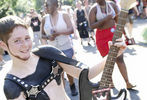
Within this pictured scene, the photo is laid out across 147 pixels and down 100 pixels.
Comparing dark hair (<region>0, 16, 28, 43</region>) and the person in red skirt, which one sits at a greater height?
dark hair (<region>0, 16, 28, 43</region>)

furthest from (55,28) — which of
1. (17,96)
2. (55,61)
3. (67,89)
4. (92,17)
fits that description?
(17,96)

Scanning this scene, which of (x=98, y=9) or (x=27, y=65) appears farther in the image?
(x=98, y=9)

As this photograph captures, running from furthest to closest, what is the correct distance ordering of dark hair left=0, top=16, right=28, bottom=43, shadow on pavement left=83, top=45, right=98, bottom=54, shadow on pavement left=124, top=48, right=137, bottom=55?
1. shadow on pavement left=83, top=45, right=98, bottom=54
2. shadow on pavement left=124, top=48, right=137, bottom=55
3. dark hair left=0, top=16, right=28, bottom=43

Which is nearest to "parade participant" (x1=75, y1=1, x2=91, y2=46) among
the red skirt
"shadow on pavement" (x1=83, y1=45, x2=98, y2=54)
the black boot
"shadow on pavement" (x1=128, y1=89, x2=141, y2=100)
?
"shadow on pavement" (x1=83, y1=45, x2=98, y2=54)

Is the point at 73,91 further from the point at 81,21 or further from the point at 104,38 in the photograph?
the point at 81,21

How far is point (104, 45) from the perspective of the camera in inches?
156

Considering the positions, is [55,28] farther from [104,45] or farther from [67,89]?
[67,89]

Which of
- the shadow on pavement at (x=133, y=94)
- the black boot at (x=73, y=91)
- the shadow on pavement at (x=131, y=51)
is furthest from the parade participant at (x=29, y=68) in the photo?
the shadow on pavement at (x=131, y=51)

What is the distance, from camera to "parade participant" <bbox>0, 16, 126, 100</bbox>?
1.67 meters

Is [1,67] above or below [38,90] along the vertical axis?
below

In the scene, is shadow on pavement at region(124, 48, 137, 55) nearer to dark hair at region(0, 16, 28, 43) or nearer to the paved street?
the paved street

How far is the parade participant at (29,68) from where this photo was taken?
1674 millimetres

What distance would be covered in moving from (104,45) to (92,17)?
1.58ft

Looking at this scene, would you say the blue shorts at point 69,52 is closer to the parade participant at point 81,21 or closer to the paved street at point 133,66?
the paved street at point 133,66
